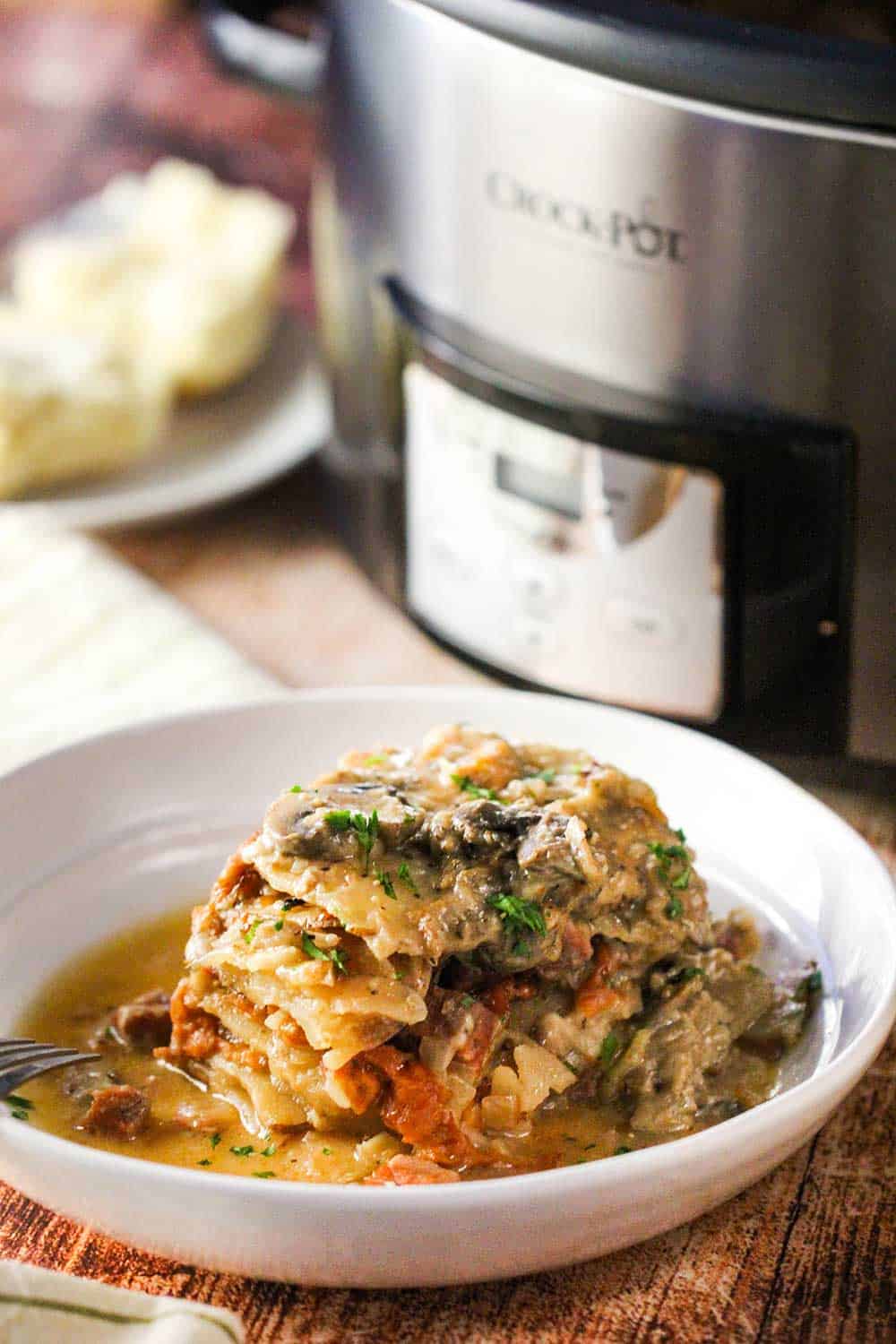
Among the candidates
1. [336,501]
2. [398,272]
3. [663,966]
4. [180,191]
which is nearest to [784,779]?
[663,966]

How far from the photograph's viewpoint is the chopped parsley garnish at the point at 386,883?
45.3 inches

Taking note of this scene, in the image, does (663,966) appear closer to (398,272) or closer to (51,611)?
(398,272)

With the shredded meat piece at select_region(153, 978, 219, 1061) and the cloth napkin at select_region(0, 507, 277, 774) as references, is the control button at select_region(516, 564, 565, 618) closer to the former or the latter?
the cloth napkin at select_region(0, 507, 277, 774)

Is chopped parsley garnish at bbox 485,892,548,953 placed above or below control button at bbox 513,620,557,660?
above

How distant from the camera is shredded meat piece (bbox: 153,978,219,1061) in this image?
1.26 metres

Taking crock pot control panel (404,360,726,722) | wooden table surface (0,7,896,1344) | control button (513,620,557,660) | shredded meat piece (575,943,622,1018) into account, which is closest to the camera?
wooden table surface (0,7,896,1344)

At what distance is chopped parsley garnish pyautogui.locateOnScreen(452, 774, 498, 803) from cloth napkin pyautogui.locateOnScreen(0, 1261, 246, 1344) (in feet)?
1.26

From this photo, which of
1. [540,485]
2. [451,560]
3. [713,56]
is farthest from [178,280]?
[713,56]

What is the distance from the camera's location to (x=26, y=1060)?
121cm

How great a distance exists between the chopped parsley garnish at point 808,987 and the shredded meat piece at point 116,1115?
46 centimetres

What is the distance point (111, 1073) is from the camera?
1275 millimetres

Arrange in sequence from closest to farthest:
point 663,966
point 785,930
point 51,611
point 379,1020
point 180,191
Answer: point 379,1020 → point 663,966 → point 785,930 → point 51,611 → point 180,191

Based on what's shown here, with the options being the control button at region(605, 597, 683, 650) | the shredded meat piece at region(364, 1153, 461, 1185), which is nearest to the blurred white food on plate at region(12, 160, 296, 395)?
the control button at region(605, 597, 683, 650)

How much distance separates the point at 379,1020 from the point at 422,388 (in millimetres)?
797
